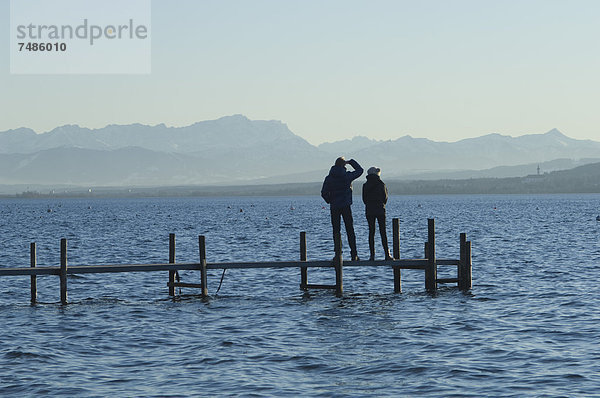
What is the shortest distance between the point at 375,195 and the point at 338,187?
1.27 meters

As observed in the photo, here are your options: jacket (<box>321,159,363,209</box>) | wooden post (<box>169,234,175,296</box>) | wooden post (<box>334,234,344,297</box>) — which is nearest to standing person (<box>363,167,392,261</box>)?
jacket (<box>321,159,363,209</box>)

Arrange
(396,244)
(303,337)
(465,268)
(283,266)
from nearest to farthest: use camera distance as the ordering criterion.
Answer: (303,337) → (283,266) → (396,244) → (465,268)

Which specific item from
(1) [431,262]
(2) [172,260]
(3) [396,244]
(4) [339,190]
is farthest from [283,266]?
(1) [431,262]

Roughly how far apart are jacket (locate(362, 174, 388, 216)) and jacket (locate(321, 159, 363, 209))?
683mm

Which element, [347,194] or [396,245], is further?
[396,245]

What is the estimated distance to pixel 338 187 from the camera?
26.4 m

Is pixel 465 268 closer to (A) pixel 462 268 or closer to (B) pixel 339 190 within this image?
(A) pixel 462 268

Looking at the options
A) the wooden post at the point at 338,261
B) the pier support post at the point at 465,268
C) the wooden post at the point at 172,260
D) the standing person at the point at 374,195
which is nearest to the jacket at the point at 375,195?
the standing person at the point at 374,195

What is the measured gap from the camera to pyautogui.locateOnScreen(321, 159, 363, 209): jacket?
1026 inches

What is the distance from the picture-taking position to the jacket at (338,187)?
26062 mm

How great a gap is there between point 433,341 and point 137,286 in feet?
52.4

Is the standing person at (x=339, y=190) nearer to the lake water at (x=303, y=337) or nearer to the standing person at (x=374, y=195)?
the standing person at (x=374, y=195)

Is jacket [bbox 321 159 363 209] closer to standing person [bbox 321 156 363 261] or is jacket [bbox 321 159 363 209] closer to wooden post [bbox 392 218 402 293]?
standing person [bbox 321 156 363 261]

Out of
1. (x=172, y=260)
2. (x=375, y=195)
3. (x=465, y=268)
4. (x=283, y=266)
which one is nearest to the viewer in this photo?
(x=375, y=195)
